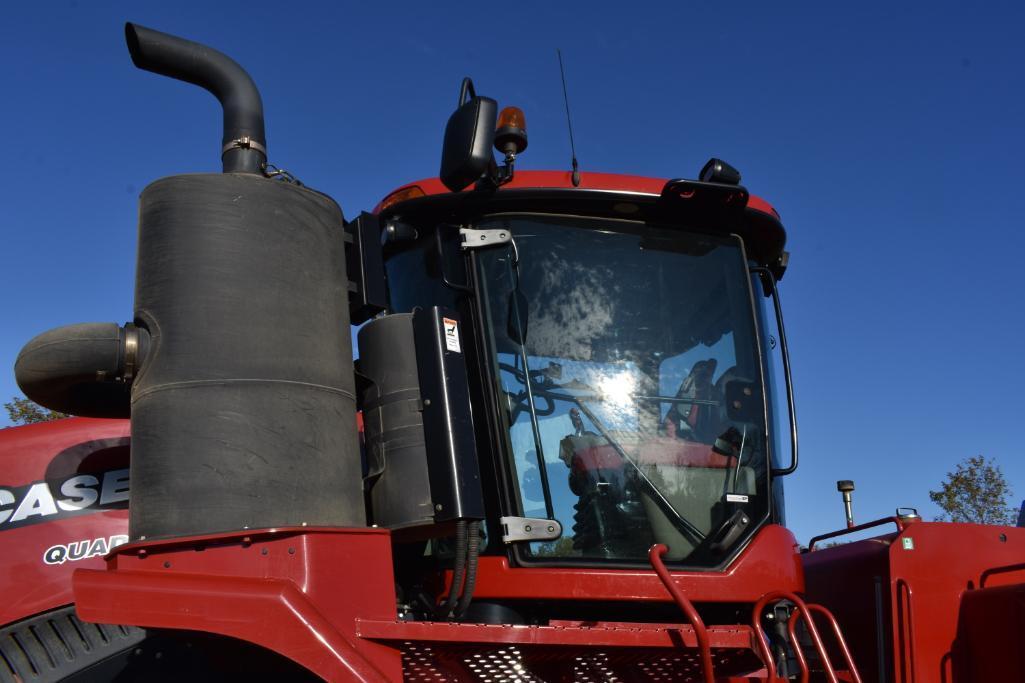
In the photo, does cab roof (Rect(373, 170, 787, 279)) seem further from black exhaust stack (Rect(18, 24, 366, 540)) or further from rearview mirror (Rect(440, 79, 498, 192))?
black exhaust stack (Rect(18, 24, 366, 540))

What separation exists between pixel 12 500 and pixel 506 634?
1663mm

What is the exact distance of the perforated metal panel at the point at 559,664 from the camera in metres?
2.47

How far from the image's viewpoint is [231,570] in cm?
229

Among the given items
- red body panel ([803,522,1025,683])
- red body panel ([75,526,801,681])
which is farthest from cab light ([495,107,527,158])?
red body panel ([803,522,1025,683])

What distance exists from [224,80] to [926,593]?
2800 millimetres

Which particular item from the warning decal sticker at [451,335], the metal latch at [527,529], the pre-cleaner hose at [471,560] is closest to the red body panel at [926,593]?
the metal latch at [527,529]

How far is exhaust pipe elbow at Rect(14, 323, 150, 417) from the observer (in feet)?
8.09

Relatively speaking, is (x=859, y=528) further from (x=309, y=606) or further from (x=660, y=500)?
(x=309, y=606)

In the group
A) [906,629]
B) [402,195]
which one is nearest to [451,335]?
[402,195]

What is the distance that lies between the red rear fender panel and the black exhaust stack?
46 centimetres

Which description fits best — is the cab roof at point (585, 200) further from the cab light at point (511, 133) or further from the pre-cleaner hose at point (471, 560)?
the pre-cleaner hose at point (471, 560)

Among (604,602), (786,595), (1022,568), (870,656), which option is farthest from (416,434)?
(1022,568)

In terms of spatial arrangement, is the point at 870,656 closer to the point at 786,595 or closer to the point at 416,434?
the point at 786,595

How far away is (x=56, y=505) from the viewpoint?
9.94 feet
